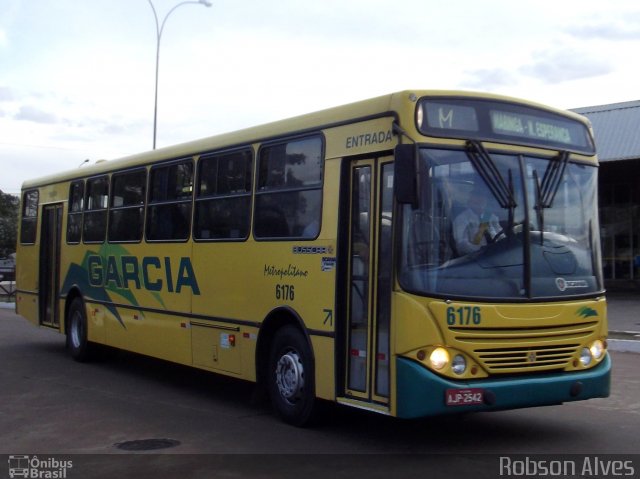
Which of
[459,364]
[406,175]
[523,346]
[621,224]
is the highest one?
[621,224]

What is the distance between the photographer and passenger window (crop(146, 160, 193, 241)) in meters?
11.0

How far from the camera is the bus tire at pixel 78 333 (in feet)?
45.9

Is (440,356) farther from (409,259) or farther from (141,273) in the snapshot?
(141,273)

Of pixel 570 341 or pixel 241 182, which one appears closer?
pixel 570 341

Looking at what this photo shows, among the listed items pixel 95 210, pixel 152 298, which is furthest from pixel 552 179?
pixel 95 210

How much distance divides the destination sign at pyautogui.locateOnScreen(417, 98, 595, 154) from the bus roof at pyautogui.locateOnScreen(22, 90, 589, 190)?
0.08m

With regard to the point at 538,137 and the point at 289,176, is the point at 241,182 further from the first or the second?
the point at 538,137

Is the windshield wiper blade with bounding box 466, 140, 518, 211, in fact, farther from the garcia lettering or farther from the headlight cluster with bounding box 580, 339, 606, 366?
the garcia lettering

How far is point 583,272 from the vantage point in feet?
25.9

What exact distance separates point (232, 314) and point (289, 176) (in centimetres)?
181

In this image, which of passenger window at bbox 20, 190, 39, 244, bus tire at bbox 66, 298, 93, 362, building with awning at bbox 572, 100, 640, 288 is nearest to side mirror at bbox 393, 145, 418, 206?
bus tire at bbox 66, 298, 93, 362

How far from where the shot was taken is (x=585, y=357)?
25.4 feet

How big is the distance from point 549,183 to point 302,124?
2611 millimetres

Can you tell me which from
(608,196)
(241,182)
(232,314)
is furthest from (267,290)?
(608,196)
